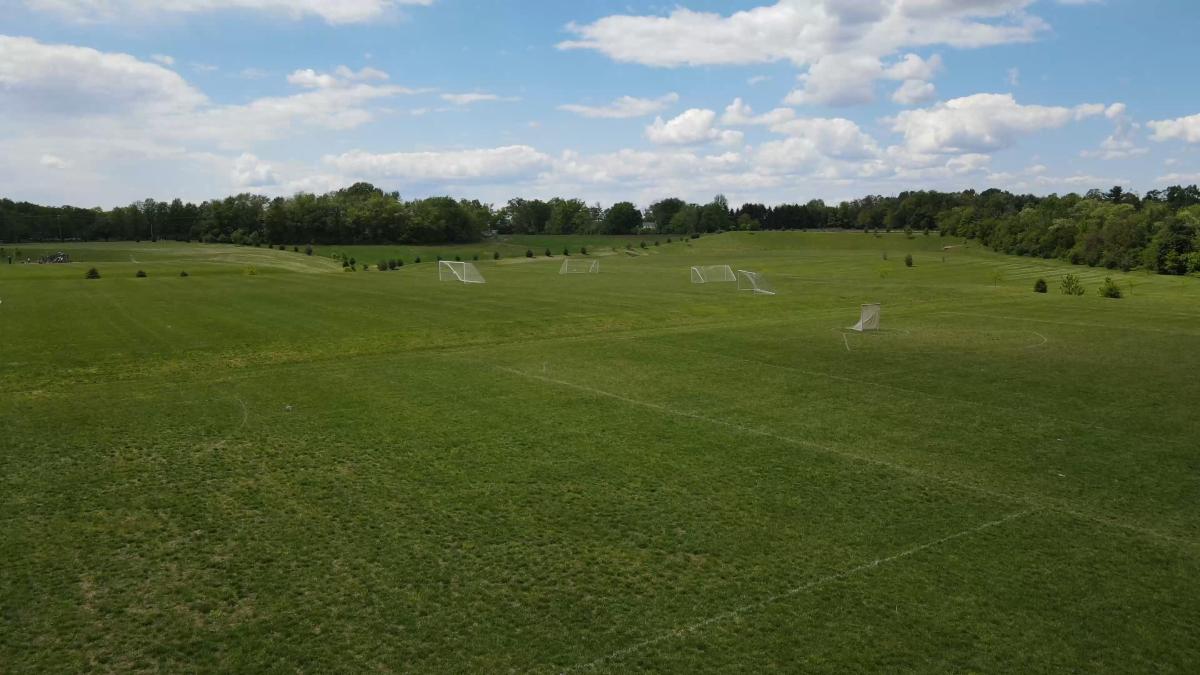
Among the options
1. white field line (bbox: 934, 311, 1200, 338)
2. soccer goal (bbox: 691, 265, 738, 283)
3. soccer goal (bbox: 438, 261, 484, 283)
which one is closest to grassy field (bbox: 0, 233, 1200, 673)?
white field line (bbox: 934, 311, 1200, 338)

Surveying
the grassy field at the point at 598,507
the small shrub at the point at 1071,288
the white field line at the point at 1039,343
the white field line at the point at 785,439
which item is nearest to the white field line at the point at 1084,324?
the white field line at the point at 1039,343

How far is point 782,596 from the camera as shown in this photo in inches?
331

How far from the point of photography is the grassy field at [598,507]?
7562 mm

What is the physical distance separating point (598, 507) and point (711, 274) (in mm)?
55636

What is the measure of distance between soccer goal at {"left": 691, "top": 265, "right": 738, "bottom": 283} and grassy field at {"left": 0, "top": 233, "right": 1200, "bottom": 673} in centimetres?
3404

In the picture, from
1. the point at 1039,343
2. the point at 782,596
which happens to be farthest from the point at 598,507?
the point at 1039,343

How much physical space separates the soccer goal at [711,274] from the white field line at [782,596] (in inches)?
1889

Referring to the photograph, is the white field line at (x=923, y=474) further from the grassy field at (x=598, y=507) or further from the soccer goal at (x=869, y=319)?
the soccer goal at (x=869, y=319)

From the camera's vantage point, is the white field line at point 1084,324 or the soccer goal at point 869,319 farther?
the soccer goal at point 869,319

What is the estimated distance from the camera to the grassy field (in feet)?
24.8

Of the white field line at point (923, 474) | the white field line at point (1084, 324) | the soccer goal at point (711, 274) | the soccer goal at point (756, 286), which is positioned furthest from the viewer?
the soccer goal at point (711, 274)

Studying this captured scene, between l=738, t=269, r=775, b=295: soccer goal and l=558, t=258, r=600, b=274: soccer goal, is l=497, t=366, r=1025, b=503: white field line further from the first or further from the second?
l=558, t=258, r=600, b=274: soccer goal

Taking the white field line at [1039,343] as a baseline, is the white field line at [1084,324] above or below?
below

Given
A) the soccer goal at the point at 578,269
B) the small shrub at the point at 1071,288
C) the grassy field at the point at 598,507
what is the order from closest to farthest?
the grassy field at the point at 598,507 → the small shrub at the point at 1071,288 → the soccer goal at the point at 578,269
